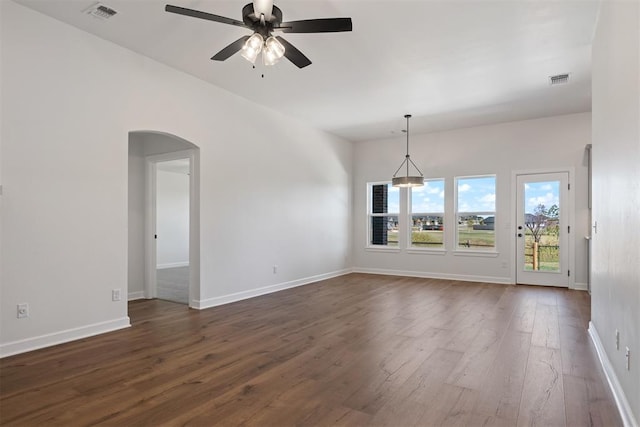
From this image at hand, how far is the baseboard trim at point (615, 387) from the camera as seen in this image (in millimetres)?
2076

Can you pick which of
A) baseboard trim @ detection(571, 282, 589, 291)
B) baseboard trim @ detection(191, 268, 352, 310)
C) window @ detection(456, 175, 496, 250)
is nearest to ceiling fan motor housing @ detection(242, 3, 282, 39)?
baseboard trim @ detection(191, 268, 352, 310)

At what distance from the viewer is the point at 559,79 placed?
4.91m

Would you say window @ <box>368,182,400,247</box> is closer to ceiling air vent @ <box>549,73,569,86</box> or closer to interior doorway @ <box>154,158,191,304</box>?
ceiling air vent @ <box>549,73,569,86</box>

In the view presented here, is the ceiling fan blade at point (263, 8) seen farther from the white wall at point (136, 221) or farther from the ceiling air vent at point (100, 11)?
the white wall at point (136, 221)

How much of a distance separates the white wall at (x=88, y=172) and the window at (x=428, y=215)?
3767 mm

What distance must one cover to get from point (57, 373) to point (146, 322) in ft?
4.91

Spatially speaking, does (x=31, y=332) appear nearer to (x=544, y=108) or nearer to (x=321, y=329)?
(x=321, y=329)

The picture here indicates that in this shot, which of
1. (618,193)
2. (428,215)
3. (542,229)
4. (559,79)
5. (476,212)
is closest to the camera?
(618,193)

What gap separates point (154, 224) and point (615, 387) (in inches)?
229

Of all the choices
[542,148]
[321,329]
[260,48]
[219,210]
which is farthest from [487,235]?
[260,48]

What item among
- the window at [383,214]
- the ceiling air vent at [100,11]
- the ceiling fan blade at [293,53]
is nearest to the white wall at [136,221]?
the ceiling air vent at [100,11]

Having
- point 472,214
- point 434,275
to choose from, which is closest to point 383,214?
point 434,275

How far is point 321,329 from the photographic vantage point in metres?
4.07

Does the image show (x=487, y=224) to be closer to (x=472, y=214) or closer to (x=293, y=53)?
(x=472, y=214)
